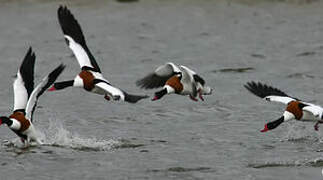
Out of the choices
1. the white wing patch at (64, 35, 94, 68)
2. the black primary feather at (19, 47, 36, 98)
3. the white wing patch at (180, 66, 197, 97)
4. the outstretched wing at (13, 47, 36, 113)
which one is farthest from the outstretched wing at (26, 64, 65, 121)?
the white wing patch at (180, 66, 197, 97)

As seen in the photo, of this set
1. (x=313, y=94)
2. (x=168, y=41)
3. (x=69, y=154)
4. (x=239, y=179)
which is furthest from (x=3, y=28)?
(x=239, y=179)

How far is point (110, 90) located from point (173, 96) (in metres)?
3.95

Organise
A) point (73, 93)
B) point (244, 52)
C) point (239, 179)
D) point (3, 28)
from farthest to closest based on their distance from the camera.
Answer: point (3, 28) < point (244, 52) < point (73, 93) < point (239, 179)

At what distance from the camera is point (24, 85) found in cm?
1055

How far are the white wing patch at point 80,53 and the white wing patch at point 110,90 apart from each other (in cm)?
82

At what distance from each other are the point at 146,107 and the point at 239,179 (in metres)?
3.94

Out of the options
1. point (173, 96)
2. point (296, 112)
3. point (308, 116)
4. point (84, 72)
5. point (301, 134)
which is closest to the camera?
point (296, 112)

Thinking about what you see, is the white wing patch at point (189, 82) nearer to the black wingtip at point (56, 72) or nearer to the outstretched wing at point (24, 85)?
the black wingtip at point (56, 72)

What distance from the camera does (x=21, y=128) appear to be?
10281mm

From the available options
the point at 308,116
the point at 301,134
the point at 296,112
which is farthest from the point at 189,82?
the point at 301,134

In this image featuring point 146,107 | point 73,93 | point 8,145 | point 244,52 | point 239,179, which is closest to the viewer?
point 239,179

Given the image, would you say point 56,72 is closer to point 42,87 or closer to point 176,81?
point 42,87

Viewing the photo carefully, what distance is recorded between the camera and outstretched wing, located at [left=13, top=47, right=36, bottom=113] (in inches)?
411

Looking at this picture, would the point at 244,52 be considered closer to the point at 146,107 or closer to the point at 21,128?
the point at 146,107
